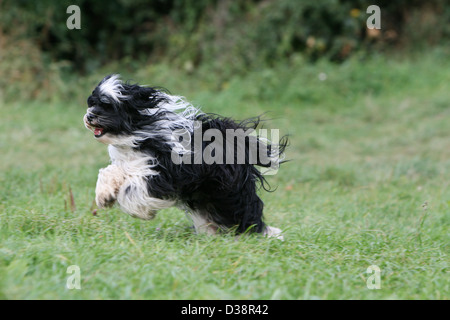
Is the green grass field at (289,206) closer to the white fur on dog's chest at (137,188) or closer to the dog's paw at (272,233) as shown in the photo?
the dog's paw at (272,233)

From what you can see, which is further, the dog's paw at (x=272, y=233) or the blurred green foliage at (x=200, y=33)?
the blurred green foliage at (x=200, y=33)

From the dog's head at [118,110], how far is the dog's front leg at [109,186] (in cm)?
23

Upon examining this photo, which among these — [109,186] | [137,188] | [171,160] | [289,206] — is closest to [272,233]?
[171,160]

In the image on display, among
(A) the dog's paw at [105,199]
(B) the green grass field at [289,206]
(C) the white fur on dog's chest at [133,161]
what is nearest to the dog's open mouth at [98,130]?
(C) the white fur on dog's chest at [133,161]

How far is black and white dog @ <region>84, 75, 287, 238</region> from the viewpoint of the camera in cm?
423

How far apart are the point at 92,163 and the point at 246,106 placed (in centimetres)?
428

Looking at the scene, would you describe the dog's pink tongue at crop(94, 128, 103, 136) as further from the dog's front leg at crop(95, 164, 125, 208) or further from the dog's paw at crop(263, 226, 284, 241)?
the dog's paw at crop(263, 226, 284, 241)

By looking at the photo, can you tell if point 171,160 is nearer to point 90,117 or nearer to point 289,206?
point 90,117

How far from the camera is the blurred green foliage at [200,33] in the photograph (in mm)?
12948

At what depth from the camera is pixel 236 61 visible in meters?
13.2

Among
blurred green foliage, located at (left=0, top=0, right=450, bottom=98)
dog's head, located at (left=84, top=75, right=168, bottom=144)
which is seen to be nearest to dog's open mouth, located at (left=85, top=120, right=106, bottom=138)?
dog's head, located at (left=84, top=75, right=168, bottom=144)

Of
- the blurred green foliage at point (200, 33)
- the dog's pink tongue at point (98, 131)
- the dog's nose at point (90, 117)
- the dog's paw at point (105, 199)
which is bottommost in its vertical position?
the dog's paw at point (105, 199)

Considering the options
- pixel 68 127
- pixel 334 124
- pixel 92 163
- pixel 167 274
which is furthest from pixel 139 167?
pixel 334 124

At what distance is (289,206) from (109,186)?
2.40 meters
